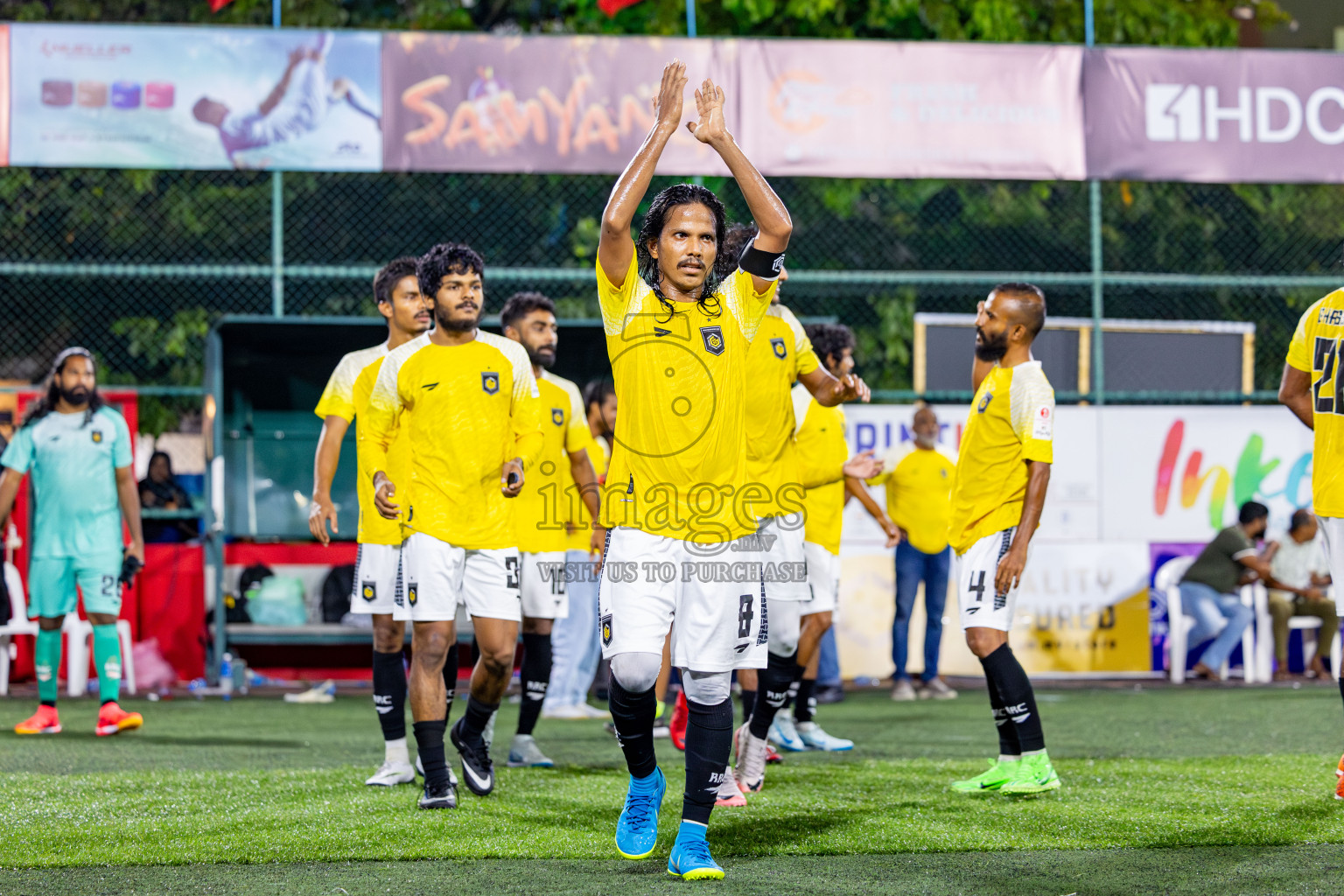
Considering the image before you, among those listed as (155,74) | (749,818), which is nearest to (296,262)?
(155,74)

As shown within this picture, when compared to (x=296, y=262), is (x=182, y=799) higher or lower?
lower

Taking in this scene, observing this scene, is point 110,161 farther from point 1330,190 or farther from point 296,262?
point 1330,190

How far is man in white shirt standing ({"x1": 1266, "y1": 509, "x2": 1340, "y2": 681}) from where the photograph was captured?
11922 millimetres

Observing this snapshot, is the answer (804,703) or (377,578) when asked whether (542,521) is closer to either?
(377,578)

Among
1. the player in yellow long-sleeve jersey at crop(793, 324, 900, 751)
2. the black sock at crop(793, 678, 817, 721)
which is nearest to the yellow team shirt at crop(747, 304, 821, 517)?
the player in yellow long-sleeve jersey at crop(793, 324, 900, 751)

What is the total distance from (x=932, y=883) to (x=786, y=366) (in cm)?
245

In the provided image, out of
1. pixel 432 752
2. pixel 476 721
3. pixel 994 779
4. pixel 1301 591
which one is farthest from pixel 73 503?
pixel 1301 591

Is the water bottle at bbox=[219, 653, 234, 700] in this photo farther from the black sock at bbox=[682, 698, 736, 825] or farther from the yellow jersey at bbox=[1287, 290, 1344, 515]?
the yellow jersey at bbox=[1287, 290, 1344, 515]

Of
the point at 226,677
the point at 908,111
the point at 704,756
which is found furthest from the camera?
the point at 908,111

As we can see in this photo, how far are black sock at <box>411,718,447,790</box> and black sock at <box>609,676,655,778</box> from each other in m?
1.18

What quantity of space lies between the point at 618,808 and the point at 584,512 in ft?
11.0

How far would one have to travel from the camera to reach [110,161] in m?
11.2

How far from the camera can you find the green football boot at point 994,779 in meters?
5.71

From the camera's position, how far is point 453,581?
5.47 meters
